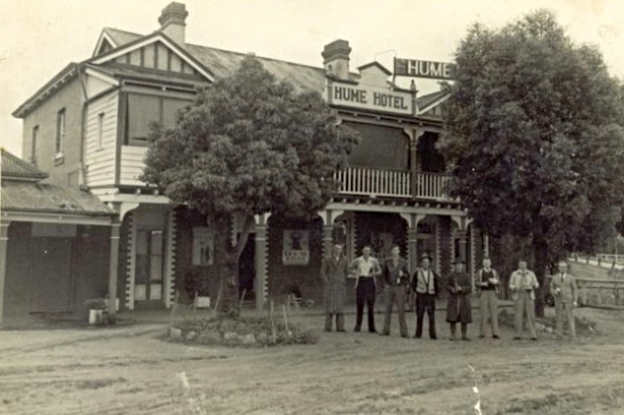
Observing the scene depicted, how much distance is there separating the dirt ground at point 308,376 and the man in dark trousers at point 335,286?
29.8 inches

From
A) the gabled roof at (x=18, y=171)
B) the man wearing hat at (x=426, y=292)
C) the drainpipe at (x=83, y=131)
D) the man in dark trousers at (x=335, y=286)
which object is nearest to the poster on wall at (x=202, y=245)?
the drainpipe at (x=83, y=131)

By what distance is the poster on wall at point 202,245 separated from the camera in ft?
68.3

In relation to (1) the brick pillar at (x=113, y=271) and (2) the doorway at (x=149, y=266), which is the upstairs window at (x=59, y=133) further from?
(1) the brick pillar at (x=113, y=271)

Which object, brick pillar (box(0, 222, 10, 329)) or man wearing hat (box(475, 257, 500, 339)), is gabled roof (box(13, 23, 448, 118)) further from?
man wearing hat (box(475, 257, 500, 339))

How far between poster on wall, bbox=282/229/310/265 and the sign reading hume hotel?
4.43 metres

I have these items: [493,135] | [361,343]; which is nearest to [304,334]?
[361,343]

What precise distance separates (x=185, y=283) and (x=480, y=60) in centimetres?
1009

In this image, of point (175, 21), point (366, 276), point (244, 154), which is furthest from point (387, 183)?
point (244, 154)

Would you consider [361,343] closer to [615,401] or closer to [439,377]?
[439,377]

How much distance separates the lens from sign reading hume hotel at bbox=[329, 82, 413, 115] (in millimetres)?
21297

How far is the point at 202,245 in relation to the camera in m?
21.0

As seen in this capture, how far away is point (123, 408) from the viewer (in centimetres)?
801

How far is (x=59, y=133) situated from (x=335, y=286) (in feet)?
37.6

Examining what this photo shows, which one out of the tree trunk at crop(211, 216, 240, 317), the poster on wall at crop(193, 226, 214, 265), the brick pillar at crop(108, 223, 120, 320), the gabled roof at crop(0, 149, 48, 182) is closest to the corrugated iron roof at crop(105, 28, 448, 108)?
the poster on wall at crop(193, 226, 214, 265)
